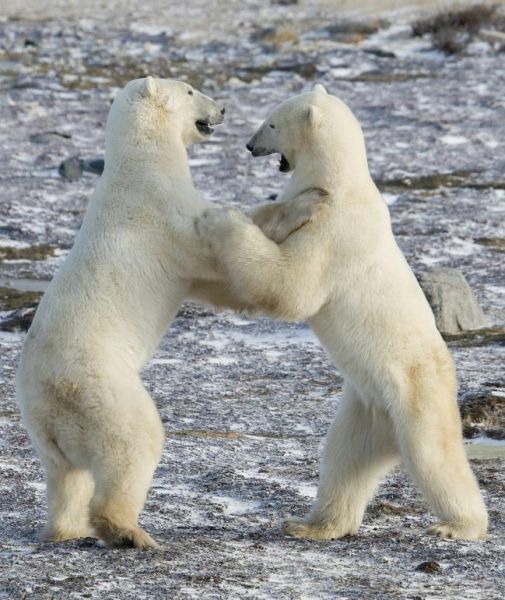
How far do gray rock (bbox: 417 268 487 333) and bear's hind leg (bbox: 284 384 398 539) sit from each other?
363 centimetres

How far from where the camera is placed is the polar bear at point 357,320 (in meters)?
4.85

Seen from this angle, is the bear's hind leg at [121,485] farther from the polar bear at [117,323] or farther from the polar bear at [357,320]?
the polar bear at [357,320]

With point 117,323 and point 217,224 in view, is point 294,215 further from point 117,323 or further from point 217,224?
point 117,323

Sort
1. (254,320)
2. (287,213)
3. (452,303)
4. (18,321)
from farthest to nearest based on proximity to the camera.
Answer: (254,320)
(452,303)
(18,321)
(287,213)

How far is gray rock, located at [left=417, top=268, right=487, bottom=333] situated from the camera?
8.75 metres

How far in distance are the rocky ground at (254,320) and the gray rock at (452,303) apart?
157 mm

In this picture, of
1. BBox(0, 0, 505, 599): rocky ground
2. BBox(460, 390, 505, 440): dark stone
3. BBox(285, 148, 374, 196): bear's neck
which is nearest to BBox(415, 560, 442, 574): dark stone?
BBox(0, 0, 505, 599): rocky ground

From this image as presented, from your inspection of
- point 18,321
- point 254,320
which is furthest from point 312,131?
point 18,321

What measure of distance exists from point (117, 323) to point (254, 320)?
4.18 metres

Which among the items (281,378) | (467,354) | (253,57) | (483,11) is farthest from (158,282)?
(483,11)

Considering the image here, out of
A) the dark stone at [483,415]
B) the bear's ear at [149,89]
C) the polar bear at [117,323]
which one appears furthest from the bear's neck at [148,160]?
the dark stone at [483,415]

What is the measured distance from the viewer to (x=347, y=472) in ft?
16.9

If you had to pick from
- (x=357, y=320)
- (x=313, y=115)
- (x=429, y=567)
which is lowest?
(x=429, y=567)

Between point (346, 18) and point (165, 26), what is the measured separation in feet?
10.9
